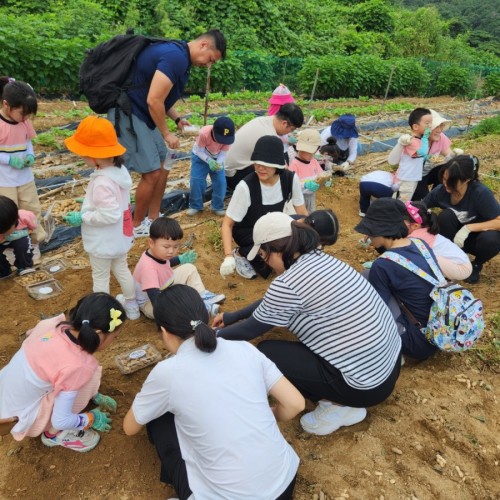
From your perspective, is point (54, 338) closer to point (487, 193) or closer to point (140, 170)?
point (140, 170)

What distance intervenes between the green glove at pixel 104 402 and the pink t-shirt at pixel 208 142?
3084 millimetres

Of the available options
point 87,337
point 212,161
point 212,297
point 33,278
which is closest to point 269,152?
point 212,297

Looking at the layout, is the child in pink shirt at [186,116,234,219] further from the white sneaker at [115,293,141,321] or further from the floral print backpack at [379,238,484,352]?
the floral print backpack at [379,238,484,352]

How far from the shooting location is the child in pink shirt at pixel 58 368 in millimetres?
2184

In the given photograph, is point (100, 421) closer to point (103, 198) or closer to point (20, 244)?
point (103, 198)

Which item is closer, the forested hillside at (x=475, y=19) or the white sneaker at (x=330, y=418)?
the white sneaker at (x=330, y=418)

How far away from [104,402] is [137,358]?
50 centimetres

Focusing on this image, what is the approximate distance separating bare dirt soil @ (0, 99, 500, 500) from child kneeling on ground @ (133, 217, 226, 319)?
39 centimetres

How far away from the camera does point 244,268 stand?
4430mm

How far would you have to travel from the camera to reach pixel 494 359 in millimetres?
3281

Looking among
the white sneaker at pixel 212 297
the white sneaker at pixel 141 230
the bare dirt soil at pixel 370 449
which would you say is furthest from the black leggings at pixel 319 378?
the white sneaker at pixel 141 230

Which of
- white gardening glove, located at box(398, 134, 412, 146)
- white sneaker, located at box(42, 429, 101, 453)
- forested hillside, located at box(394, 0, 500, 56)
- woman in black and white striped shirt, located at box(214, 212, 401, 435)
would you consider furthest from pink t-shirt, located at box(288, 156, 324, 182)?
forested hillside, located at box(394, 0, 500, 56)

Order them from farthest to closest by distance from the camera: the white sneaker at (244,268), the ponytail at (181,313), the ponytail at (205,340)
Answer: the white sneaker at (244,268) < the ponytail at (181,313) < the ponytail at (205,340)

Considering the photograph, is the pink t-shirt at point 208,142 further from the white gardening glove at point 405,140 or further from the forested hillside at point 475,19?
the forested hillside at point 475,19
